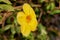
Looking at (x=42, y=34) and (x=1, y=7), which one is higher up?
(x=1, y=7)

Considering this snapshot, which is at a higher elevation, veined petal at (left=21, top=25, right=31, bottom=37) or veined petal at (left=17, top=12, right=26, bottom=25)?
veined petal at (left=17, top=12, right=26, bottom=25)

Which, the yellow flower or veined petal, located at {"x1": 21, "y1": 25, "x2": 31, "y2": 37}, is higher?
the yellow flower

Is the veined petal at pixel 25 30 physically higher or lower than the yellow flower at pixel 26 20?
lower

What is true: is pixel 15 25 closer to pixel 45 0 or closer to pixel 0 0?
pixel 0 0

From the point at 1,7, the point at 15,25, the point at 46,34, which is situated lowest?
the point at 46,34

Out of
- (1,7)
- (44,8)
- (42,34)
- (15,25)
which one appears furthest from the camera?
(44,8)

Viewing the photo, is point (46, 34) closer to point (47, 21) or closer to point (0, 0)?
point (47, 21)

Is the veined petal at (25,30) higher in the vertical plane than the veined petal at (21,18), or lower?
lower

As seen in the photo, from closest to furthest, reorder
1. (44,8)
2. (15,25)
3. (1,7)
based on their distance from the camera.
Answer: (1,7), (15,25), (44,8)

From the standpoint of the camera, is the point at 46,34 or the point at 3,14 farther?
the point at 46,34

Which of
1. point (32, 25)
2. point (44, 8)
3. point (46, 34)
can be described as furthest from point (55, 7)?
point (32, 25)

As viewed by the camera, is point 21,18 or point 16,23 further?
point 16,23
